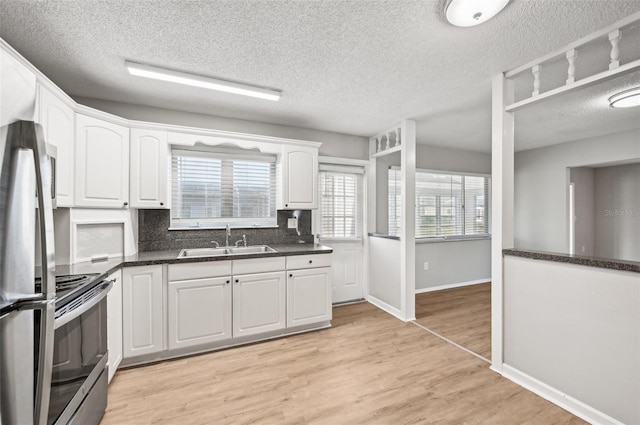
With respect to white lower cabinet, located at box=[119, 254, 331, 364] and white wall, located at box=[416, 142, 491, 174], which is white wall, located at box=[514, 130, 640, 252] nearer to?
white wall, located at box=[416, 142, 491, 174]

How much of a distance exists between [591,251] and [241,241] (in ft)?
18.8

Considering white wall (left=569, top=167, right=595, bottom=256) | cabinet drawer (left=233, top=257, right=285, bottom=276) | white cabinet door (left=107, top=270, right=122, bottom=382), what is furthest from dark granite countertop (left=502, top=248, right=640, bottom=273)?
white wall (left=569, top=167, right=595, bottom=256)

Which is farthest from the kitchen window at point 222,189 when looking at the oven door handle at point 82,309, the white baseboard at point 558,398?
the white baseboard at point 558,398

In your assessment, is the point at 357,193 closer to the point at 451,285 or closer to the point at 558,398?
the point at 451,285

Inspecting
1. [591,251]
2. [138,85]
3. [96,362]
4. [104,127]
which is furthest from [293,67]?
[591,251]

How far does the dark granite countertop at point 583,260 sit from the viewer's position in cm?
156

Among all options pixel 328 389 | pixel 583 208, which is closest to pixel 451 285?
pixel 583 208

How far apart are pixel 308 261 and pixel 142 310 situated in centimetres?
159

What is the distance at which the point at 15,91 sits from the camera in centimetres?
76

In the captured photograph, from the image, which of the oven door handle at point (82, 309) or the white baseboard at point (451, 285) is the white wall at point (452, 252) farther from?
the oven door handle at point (82, 309)

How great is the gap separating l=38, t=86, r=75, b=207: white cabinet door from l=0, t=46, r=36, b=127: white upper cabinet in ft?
4.23

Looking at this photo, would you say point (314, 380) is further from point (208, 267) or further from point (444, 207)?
point (444, 207)

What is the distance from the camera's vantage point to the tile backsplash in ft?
9.60

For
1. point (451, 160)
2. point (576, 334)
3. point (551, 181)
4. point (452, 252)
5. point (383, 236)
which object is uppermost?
point (451, 160)
